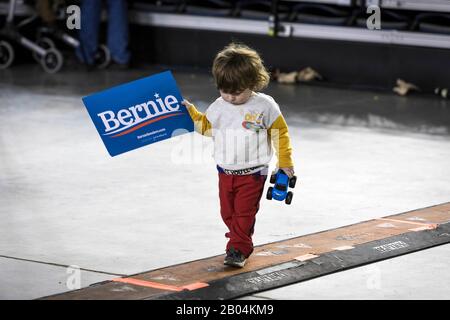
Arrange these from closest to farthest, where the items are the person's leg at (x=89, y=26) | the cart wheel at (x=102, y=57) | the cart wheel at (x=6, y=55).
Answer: the person's leg at (x=89, y=26)
the cart wheel at (x=6, y=55)
the cart wheel at (x=102, y=57)

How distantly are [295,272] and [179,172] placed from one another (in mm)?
2552

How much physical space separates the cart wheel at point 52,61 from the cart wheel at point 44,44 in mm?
141

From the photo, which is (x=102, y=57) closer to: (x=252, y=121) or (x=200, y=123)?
(x=200, y=123)

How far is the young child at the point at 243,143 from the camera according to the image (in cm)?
513

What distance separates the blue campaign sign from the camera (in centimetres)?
525

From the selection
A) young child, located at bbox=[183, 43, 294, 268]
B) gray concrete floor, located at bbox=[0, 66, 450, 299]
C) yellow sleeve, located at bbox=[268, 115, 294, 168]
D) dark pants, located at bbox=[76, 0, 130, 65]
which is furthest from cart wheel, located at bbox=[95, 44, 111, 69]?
yellow sleeve, located at bbox=[268, 115, 294, 168]

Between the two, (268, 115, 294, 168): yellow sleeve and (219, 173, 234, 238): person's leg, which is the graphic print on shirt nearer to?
(268, 115, 294, 168): yellow sleeve

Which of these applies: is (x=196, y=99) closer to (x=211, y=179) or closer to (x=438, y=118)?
(x=438, y=118)

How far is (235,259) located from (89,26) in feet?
25.5

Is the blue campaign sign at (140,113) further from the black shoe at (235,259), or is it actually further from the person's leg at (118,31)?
the person's leg at (118,31)

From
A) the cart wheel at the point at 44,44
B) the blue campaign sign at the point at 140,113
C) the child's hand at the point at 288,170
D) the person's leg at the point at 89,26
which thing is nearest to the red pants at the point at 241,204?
the child's hand at the point at 288,170

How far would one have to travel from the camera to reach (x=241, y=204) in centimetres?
519

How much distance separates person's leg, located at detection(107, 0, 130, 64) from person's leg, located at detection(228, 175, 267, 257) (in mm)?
7765
